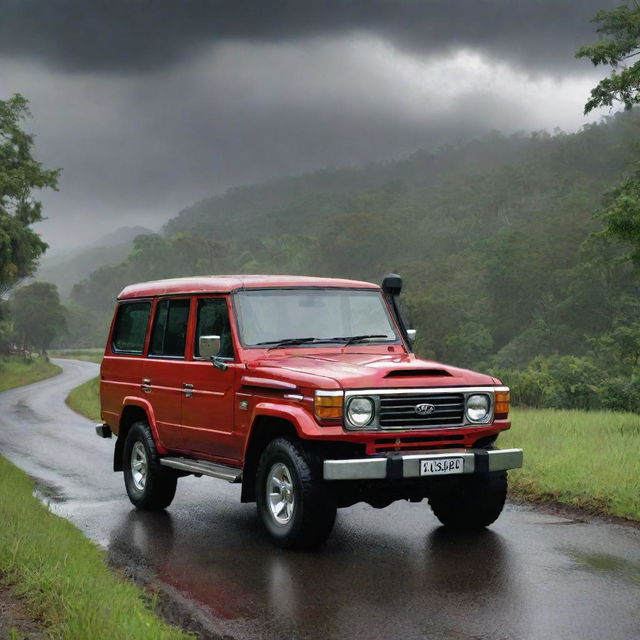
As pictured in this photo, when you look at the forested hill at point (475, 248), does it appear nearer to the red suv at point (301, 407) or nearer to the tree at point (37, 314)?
the red suv at point (301, 407)

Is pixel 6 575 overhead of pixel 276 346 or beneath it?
beneath

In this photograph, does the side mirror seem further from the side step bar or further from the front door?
the side step bar

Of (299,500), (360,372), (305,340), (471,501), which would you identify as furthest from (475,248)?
(299,500)

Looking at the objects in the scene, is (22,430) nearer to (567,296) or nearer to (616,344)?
(616,344)

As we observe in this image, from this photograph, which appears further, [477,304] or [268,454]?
[477,304]

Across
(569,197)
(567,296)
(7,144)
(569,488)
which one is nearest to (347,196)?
(569,197)

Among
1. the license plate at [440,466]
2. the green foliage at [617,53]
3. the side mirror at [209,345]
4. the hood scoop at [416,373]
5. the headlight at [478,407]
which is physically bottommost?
the license plate at [440,466]

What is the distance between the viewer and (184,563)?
7.29 meters

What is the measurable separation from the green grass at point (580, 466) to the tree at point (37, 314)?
117 metres

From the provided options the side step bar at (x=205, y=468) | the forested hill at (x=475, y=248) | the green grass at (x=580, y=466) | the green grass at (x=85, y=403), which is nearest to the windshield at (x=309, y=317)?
the side step bar at (x=205, y=468)

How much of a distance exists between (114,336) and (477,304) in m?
68.8

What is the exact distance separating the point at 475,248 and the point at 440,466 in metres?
90.8

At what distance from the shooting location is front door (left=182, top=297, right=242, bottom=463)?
8320 mm

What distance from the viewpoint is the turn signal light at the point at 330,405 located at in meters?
7.17
